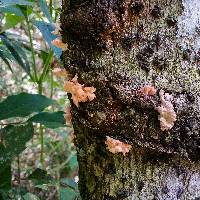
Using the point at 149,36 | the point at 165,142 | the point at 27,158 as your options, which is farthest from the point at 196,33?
the point at 27,158

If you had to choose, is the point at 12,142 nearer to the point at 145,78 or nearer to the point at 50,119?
the point at 50,119

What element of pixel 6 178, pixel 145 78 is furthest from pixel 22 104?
pixel 145 78

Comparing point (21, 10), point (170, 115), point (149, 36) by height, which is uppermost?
point (21, 10)

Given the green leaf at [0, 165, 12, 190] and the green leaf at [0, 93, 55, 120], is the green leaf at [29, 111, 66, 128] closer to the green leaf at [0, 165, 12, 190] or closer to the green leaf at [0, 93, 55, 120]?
the green leaf at [0, 93, 55, 120]

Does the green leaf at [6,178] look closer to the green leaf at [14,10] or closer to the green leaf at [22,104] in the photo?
the green leaf at [22,104]

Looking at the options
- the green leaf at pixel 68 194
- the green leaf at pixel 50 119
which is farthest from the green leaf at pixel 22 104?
the green leaf at pixel 68 194

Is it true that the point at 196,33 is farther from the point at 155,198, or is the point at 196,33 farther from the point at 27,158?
the point at 27,158

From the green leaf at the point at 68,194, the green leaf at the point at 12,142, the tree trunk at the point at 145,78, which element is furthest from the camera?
the green leaf at the point at 12,142
